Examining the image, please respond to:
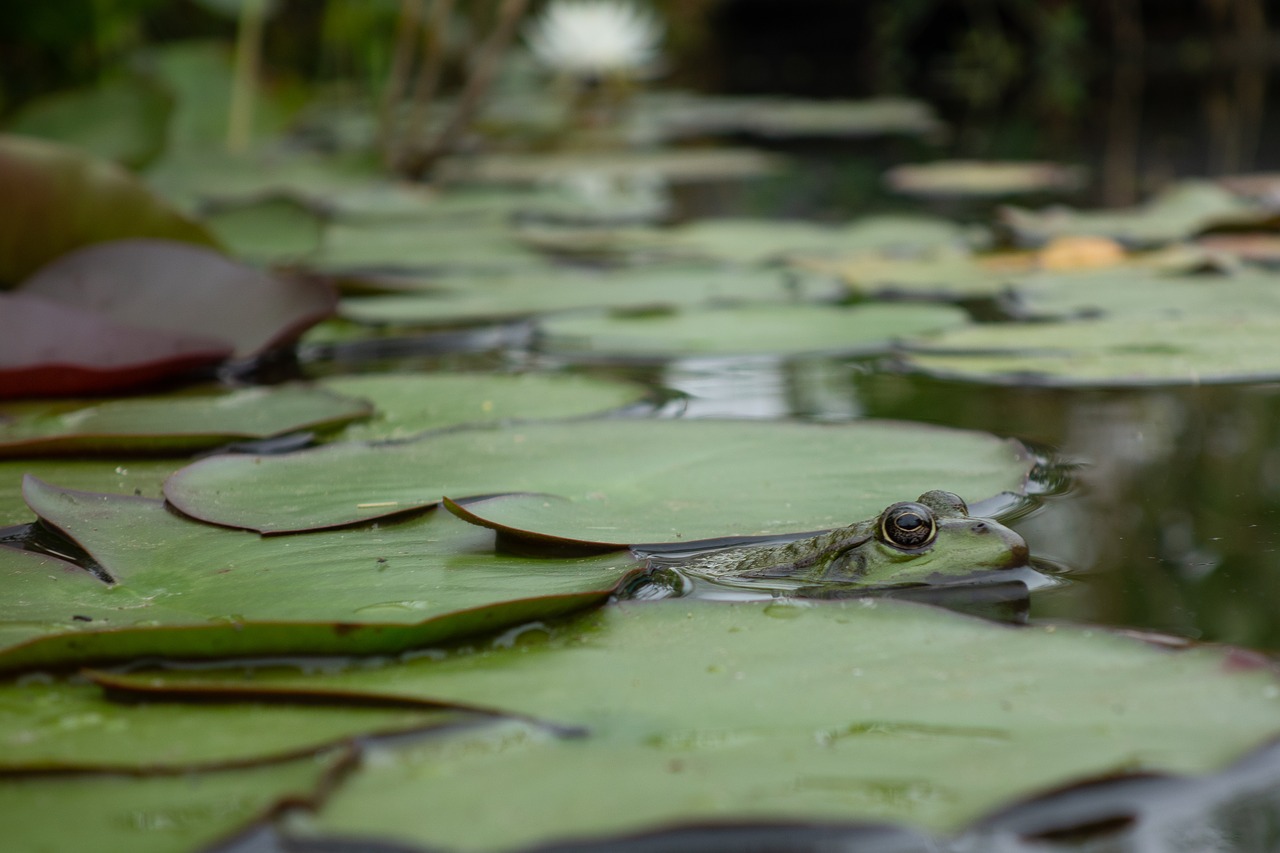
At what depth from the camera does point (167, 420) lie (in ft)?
4.67

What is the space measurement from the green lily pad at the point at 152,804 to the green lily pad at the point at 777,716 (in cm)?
4

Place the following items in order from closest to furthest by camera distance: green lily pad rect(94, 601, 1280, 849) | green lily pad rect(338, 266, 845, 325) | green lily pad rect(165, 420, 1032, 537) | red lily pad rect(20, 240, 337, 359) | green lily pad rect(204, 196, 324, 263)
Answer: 1. green lily pad rect(94, 601, 1280, 849)
2. green lily pad rect(165, 420, 1032, 537)
3. red lily pad rect(20, 240, 337, 359)
4. green lily pad rect(338, 266, 845, 325)
5. green lily pad rect(204, 196, 324, 263)

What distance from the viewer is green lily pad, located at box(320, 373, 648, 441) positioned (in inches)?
58.3

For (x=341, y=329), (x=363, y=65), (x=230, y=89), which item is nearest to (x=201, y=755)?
(x=341, y=329)

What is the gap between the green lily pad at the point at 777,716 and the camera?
2.06 feet

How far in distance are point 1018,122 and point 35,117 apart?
4465 mm

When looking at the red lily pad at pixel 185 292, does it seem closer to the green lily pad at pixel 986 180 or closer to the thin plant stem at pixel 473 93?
the thin plant stem at pixel 473 93

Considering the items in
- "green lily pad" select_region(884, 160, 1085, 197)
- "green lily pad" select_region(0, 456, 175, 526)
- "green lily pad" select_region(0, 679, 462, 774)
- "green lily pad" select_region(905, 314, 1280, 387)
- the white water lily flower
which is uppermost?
the white water lily flower

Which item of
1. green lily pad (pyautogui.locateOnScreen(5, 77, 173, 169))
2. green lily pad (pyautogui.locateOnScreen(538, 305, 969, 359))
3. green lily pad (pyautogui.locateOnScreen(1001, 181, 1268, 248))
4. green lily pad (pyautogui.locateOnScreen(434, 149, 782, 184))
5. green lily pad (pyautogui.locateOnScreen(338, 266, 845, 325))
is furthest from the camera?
green lily pad (pyautogui.locateOnScreen(434, 149, 782, 184))

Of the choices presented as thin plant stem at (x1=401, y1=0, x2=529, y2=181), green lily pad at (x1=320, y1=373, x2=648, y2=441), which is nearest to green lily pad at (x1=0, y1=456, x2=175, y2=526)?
green lily pad at (x1=320, y1=373, x2=648, y2=441)

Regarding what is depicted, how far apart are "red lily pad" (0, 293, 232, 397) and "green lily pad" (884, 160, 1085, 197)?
2.68 meters

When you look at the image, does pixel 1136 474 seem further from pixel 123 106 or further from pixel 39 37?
pixel 39 37

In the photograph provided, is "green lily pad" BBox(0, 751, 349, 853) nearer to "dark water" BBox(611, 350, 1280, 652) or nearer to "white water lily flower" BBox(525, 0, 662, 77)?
"dark water" BBox(611, 350, 1280, 652)

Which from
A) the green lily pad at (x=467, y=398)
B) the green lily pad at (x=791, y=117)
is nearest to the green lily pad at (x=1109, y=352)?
the green lily pad at (x=467, y=398)
